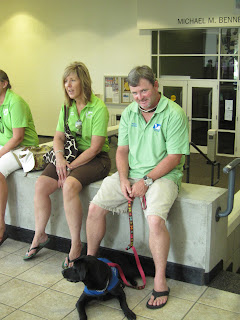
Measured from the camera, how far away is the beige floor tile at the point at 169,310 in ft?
9.48

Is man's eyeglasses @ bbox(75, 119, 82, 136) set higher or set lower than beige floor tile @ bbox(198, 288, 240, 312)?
higher

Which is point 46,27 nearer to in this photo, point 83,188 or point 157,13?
point 157,13

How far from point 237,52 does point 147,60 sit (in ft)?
7.27

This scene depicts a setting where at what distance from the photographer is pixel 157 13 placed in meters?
10.5

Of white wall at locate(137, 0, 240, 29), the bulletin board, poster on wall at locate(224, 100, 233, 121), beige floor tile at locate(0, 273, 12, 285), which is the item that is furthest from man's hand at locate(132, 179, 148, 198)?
the bulletin board

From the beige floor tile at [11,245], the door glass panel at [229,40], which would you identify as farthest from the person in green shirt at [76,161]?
the door glass panel at [229,40]

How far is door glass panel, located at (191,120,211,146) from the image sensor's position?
1122 centimetres

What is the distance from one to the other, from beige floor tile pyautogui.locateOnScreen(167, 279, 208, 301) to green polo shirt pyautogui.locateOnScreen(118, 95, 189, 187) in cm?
74

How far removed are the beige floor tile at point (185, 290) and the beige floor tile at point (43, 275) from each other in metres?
0.88

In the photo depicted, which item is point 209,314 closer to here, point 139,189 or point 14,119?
point 139,189

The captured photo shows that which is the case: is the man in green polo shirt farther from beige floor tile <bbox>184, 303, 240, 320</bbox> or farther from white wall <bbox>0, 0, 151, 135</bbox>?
white wall <bbox>0, 0, 151, 135</bbox>

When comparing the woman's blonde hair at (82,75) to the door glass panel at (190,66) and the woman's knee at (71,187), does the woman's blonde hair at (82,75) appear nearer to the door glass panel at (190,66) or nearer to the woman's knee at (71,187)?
the woman's knee at (71,187)

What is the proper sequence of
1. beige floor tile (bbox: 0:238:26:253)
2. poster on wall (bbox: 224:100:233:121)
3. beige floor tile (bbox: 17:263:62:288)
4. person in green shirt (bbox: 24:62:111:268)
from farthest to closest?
poster on wall (bbox: 224:100:233:121) → beige floor tile (bbox: 0:238:26:253) → person in green shirt (bbox: 24:62:111:268) → beige floor tile (bbox: 17:263:62:288)

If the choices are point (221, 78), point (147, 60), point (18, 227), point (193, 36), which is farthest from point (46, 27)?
point (18, 227)
